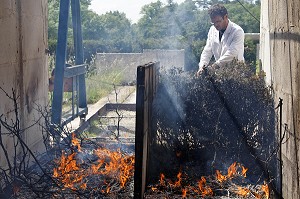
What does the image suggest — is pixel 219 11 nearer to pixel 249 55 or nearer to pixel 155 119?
pixel 155 119

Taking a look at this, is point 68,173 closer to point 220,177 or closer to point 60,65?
point 220,177

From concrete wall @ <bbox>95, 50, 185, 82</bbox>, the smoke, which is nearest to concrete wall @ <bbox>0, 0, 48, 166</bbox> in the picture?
the smoke

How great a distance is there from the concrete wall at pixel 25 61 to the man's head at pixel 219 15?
2.57 metres

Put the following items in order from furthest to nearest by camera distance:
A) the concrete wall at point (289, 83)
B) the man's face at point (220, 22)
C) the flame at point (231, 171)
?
1. the man's face at point (220, 22)
2. the flame at point (231, 171)
3. the concrete wall at point (289, 83)

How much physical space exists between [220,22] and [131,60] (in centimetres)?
1062

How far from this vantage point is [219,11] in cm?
766

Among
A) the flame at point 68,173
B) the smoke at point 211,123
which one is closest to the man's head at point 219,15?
the smoke at point 211,123

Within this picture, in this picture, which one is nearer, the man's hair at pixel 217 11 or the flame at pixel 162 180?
the flame at pixel 162 180

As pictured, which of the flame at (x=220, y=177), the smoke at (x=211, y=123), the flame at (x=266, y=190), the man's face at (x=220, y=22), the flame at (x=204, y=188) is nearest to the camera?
the flame at (x=266, y=190)

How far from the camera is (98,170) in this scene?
6.04 meters

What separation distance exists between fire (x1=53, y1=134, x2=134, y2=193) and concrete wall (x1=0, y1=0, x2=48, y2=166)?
2.17ft

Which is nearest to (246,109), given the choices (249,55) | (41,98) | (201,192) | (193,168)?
(193,168)

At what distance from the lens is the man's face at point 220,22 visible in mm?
7773

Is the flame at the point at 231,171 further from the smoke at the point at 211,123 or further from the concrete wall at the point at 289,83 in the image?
the concrete wall at the point at 289,83
